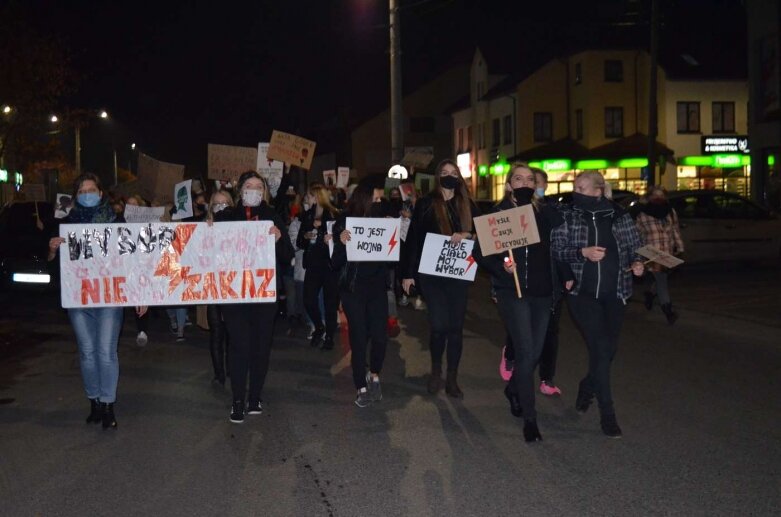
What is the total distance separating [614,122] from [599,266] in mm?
41769

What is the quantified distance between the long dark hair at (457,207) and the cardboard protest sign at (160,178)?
22.2 feet

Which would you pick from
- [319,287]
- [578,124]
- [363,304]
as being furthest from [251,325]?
[578,124]

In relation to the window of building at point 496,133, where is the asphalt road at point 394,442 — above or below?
below

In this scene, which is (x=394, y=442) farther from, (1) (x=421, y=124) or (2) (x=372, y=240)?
(1) (x=421, y=124)

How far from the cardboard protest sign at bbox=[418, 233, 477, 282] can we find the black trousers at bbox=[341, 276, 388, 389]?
482 millimetres

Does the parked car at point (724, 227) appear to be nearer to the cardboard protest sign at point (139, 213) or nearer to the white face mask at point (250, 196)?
the cardboard protest sign at point (139, 213)

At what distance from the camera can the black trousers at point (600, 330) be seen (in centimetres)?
674

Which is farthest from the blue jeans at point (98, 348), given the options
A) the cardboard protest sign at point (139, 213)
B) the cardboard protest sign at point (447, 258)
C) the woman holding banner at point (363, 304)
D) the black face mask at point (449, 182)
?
the cardboard protest sign at point (139, 213)

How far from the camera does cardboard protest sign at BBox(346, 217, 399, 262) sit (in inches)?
310

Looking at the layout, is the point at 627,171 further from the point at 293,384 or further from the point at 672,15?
the point at 293,384

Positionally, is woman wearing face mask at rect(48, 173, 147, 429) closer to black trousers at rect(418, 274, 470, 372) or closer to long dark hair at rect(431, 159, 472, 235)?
black trousers at rect(418, 274, 470, 372)

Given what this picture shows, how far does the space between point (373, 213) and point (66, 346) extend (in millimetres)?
5417

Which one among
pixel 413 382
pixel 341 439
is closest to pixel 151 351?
pixel 413 382

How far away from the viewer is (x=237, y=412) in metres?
7.28
